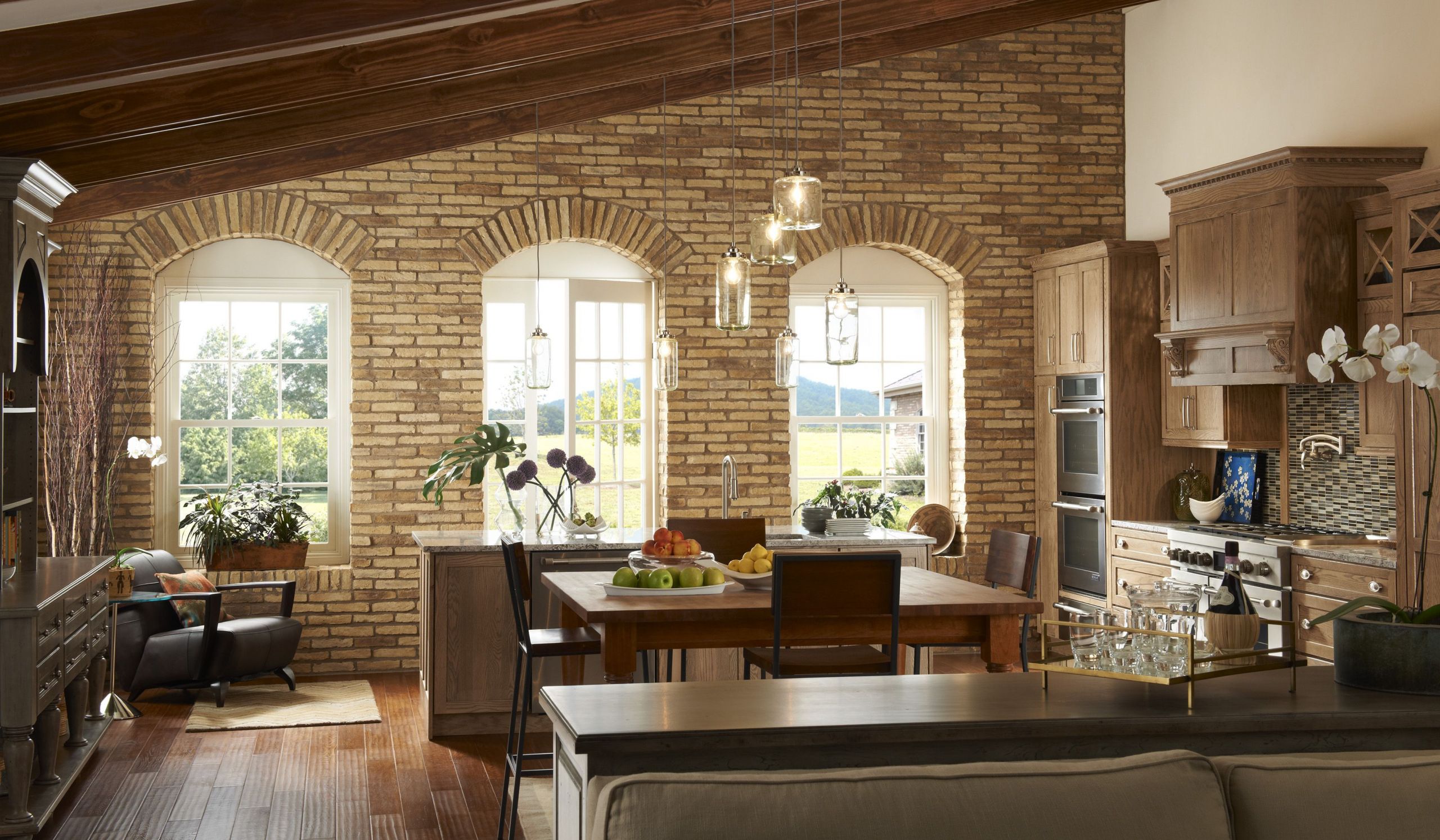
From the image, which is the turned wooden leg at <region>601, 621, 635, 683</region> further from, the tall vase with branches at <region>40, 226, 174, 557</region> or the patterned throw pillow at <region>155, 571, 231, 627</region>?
the tall vase with branches at <region>40, 226, 174, 557</region>

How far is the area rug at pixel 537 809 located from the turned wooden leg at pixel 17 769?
169 centimetres

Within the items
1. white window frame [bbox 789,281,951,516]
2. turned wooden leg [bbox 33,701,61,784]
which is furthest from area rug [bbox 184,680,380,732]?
white window frame [bbox 789,281,951,516]

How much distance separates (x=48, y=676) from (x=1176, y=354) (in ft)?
18.9

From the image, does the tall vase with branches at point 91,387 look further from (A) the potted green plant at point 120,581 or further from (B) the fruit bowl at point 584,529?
(B) the fruit bowl at point 584,529

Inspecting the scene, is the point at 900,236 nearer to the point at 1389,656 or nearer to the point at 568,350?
the point at 568,350

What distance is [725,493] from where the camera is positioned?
643 cm

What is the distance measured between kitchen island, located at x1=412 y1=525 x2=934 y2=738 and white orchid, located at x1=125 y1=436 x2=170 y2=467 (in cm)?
205

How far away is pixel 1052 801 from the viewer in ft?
6.43

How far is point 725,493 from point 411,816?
2260 millimetres

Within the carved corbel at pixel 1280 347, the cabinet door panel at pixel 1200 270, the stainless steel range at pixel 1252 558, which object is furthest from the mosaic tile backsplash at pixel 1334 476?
the cabinet door panel at pixel 1200 270

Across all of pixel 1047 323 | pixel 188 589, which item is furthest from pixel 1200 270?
pixel 188 589

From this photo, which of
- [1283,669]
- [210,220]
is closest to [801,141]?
[210,220]

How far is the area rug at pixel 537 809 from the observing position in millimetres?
4680

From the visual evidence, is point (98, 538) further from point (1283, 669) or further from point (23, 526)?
point (1283, 669)
